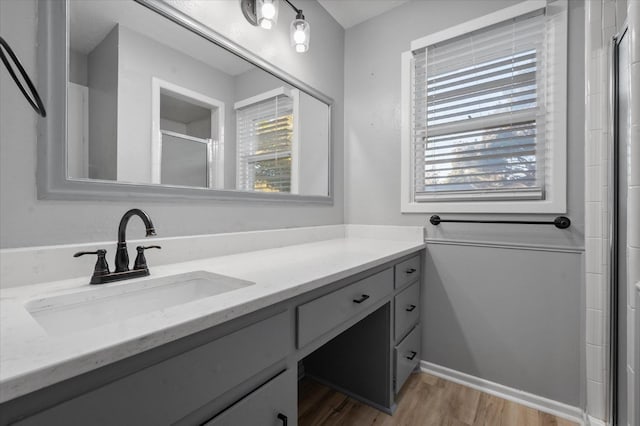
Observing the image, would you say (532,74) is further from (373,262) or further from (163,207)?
(163,207)

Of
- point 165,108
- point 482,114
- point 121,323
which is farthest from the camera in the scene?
point 482,114

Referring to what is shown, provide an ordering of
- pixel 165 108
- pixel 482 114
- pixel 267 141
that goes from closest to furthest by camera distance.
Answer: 1. pixel 165 108
2. pixel 267 141
3. pixel 482 114

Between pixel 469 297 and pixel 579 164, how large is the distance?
91 cm

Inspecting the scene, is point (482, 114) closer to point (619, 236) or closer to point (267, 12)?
point (619, 236)

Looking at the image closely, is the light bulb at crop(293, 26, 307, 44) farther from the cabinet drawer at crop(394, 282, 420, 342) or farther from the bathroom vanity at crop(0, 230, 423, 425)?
the cabinet drawer at crop(394, 282, 420, 342)

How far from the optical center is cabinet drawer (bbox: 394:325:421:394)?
1.59 m

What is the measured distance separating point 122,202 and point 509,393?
2.14 metres

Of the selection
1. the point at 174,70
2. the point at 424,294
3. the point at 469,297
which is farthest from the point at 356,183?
the point at 174,70

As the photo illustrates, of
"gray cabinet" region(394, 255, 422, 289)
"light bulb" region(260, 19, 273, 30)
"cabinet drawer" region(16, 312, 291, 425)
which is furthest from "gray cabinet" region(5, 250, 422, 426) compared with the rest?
"light bulb" region(260, 19, 273, 30)

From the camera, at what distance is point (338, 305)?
3.62ft

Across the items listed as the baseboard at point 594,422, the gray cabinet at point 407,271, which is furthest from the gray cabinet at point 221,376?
the baseboard at point 594,422

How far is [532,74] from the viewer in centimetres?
164

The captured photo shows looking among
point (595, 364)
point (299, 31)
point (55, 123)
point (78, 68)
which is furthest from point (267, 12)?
point (595, 364)

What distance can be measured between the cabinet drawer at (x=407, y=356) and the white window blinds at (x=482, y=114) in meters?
0.88
